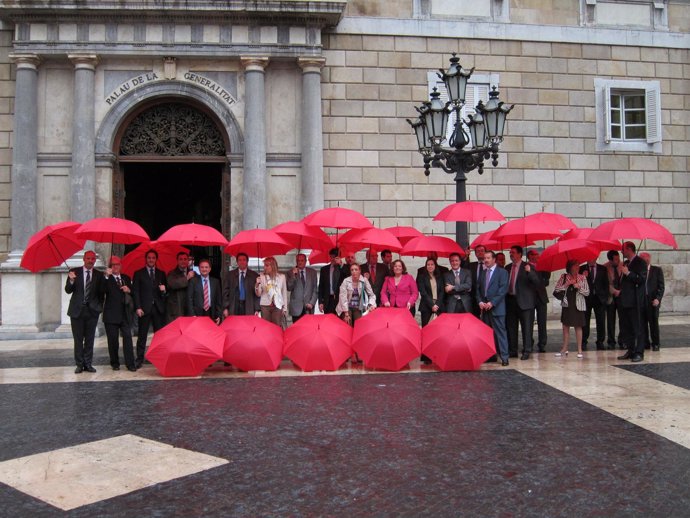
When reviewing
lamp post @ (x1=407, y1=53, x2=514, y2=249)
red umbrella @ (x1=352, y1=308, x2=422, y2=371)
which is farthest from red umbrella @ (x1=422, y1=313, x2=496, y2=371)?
lamp post @ (x1=407, y1=53, x2=514, y2=249)

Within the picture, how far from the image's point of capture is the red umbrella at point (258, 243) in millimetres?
10156

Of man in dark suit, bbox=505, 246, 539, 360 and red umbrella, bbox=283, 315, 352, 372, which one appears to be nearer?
red umbrella, bbox=283, 315, 352, 372

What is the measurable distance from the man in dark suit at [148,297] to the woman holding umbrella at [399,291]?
136 inches

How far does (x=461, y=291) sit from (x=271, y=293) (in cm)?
A: 301

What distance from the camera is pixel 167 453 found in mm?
5594

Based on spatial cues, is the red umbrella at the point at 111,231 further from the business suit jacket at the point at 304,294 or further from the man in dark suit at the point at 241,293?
the business suit jacket at the point at 304,294

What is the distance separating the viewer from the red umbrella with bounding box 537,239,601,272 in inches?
439

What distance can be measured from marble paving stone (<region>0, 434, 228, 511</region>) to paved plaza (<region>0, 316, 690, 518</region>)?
0.05 feet

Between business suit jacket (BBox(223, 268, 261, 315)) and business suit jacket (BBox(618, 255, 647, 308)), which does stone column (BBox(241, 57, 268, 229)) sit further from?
business suit jacket (BBox(618, 255, 647, 308))

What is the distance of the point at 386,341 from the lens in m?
9.51

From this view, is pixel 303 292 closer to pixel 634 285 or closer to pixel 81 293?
pixel 81 293

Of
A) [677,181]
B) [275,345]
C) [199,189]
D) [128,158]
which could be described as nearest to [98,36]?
[128,158]

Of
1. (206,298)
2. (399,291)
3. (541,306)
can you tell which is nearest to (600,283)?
(541,306)

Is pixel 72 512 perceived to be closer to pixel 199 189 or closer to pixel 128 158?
pixel 128 158
